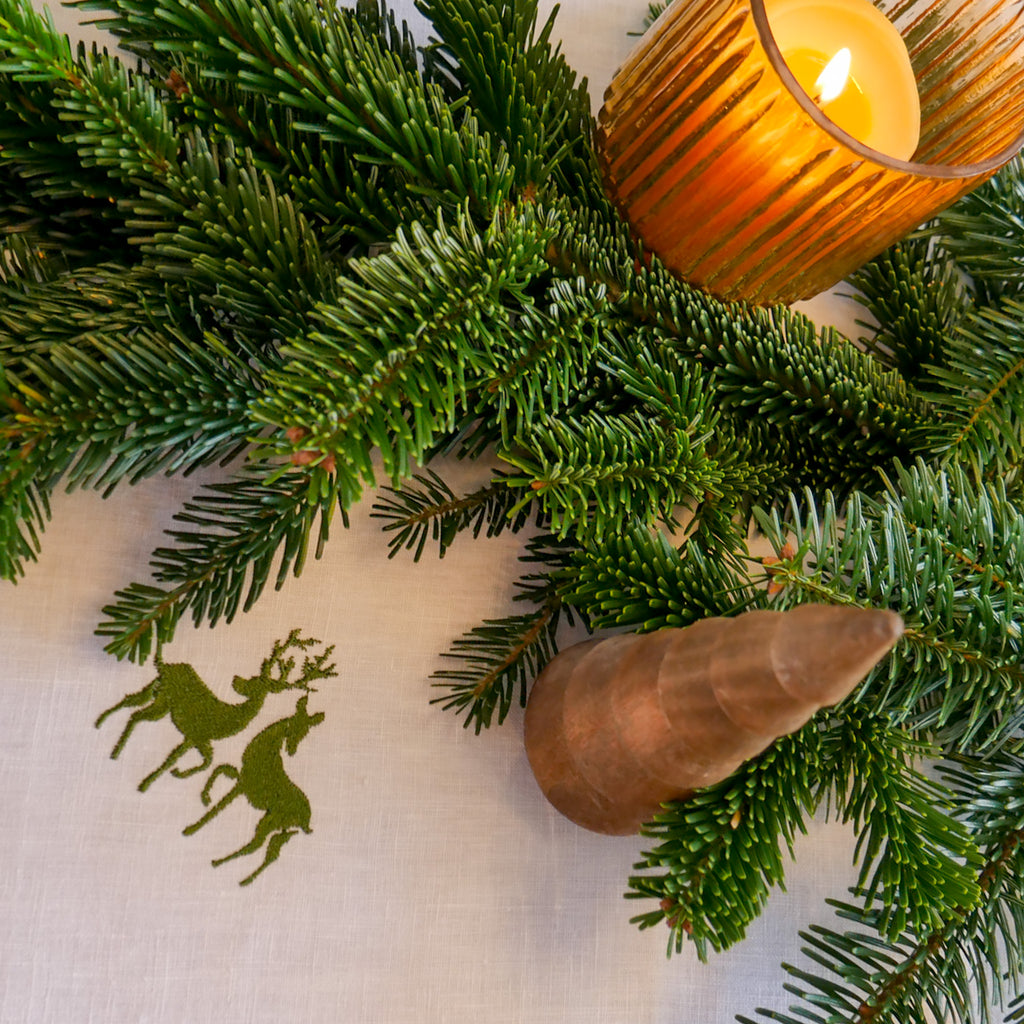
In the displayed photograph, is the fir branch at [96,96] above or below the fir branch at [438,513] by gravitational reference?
above

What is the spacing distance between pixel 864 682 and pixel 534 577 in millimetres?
138

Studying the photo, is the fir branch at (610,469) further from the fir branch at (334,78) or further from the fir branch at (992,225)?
the fir branch at (992,225)

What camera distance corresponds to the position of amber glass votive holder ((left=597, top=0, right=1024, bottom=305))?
297 mm

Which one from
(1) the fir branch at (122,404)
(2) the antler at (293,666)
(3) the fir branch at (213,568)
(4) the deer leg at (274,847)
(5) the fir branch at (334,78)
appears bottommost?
(4) the deer leg at (274,847)

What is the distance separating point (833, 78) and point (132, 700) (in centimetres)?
36

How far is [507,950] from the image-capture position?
354mm

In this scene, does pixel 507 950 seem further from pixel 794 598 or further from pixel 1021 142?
pixel 1021 142

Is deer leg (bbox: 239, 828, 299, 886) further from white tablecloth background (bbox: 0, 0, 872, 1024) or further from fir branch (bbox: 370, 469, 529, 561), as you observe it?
fir branch (bbox: 370, 469, 529, 561)

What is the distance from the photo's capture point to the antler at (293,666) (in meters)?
0.35

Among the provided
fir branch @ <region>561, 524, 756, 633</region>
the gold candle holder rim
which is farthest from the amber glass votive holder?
fir branch @ <region>561, 524, 756, 633</region>

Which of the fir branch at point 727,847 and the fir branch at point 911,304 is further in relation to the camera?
the fir branch at point 911,304

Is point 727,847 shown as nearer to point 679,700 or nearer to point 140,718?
point 679,700

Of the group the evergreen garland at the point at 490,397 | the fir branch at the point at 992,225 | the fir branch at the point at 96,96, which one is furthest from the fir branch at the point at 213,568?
the fir branch at the point at 992,225

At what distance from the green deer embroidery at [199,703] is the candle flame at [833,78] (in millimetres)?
307
